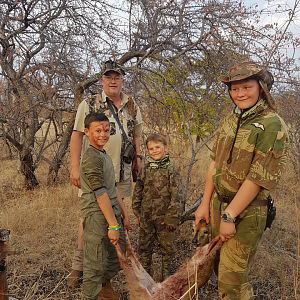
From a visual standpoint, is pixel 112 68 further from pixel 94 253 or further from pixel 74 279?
pixel 74 279

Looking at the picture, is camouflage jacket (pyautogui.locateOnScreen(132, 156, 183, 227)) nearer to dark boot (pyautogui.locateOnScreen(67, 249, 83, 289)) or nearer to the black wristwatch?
dark boot (pyautogui.locateOnScreen(67, 249, 83, 289))

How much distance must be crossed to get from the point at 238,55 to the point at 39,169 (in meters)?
6.65

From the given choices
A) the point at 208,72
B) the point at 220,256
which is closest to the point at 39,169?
the point at 208,72

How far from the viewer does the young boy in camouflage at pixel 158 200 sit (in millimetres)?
2678

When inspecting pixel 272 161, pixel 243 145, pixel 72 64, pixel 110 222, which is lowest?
pixel 110 222

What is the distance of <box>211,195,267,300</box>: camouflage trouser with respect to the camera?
1.74m

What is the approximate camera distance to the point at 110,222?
6.70 feet

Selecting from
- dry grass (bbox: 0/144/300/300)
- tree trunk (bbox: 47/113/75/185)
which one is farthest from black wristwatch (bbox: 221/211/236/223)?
tree trunk (bbox: 47/113/75/185)

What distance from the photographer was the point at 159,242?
2.80m

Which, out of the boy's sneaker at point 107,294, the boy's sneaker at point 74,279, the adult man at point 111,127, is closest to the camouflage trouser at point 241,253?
the boy's sneaker at point 107,294

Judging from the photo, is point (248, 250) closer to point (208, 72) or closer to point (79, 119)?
point (79, 119)

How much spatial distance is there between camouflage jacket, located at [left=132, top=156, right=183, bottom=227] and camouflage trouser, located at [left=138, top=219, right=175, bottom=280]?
0.10 metres

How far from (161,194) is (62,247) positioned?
5.47ft

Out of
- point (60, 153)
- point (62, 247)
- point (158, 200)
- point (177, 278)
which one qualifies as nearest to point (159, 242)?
point (158, 200)
